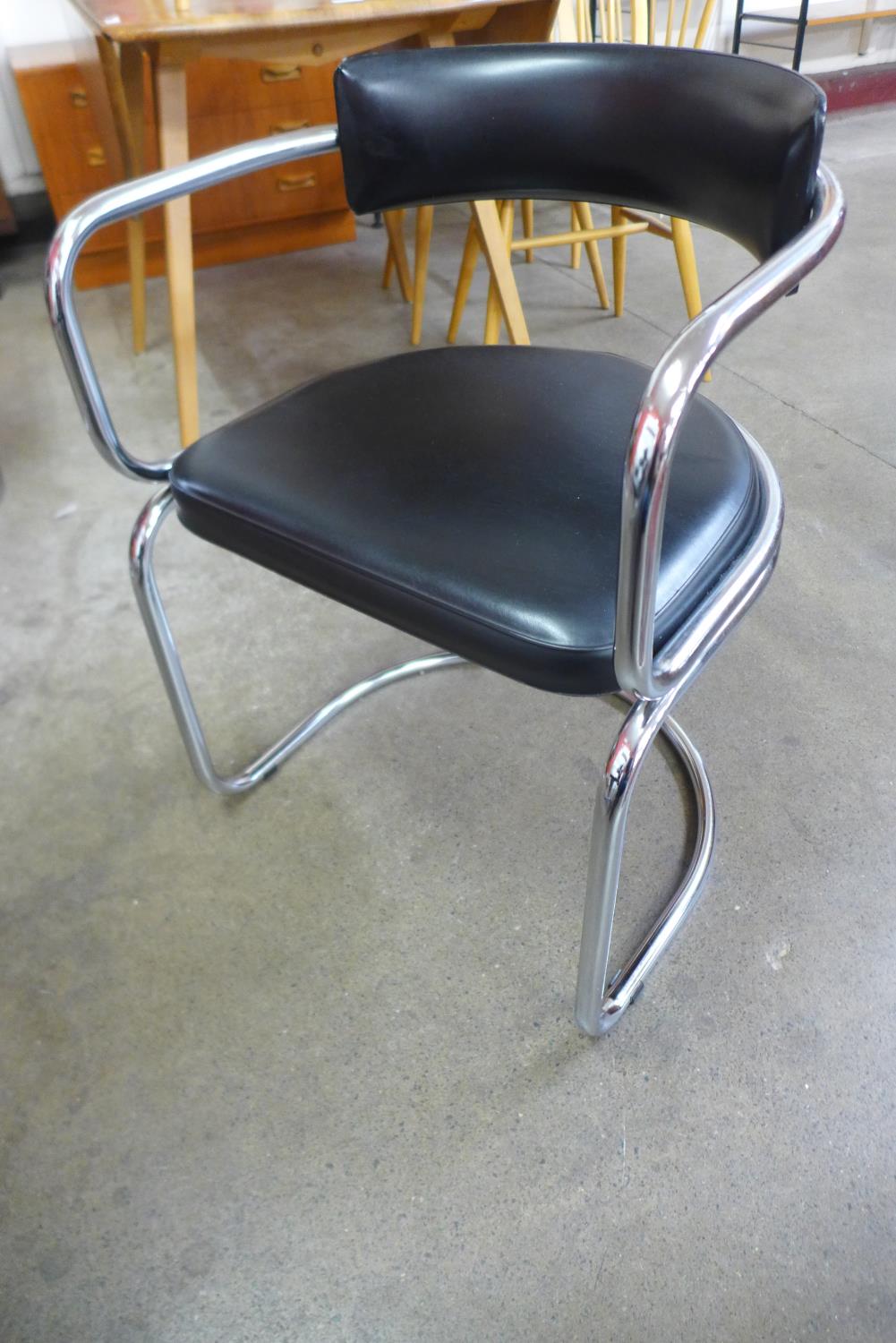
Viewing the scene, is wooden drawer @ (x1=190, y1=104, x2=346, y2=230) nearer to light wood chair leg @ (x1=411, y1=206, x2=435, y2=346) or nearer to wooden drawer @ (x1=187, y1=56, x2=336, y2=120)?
wooden drawer @ (x1=187, y1=56, x2=336, y2=120)

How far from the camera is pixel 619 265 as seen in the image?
1.97 metres

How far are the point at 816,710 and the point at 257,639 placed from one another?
2.38 feet

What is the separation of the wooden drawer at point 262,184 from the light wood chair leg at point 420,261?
1.76 feet

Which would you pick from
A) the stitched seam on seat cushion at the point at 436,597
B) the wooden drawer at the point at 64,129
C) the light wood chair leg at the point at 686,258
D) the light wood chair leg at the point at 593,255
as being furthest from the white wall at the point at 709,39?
the stitched seam on seat cushion at the point at 436,597

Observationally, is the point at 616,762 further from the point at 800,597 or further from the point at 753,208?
the point at 800,597

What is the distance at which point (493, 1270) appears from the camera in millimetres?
688

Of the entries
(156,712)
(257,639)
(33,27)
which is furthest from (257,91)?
(156,712)

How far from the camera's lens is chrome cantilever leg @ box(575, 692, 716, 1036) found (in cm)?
59

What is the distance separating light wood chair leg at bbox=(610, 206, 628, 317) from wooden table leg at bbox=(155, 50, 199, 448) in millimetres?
822

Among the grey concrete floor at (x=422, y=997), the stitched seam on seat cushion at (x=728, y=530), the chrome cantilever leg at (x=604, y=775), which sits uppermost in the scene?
the stitched seam on seat cushion at (x=728, y=530)

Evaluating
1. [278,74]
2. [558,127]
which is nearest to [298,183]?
[278,74]

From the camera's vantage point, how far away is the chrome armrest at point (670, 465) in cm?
47

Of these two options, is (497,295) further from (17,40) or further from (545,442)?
(17,40)

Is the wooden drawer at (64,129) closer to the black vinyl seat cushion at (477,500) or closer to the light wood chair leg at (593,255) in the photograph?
the light wood chair leg at (593,255)
